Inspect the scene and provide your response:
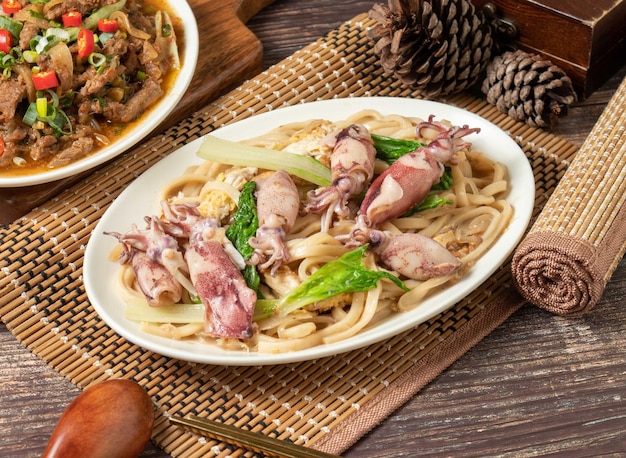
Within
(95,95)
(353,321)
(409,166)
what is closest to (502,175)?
(409,166)

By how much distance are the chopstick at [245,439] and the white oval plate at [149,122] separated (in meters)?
1.64

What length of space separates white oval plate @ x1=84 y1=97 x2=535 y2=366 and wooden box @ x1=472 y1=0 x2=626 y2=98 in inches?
30.2

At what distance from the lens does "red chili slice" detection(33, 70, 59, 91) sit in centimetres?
479

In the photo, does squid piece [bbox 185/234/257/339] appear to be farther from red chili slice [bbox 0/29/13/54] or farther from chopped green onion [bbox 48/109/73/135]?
red chili slice [bbox 0/29/13/54]

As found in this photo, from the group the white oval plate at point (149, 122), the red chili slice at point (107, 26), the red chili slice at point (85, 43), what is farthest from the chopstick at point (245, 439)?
the red chili slice at point (107, 26)

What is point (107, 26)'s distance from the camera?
5094 millimetres

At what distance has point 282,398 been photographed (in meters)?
3.82

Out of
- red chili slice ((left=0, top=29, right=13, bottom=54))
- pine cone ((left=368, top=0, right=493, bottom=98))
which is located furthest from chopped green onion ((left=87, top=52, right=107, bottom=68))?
pine cone ((left=368, top=0, right=493, bottom=98))

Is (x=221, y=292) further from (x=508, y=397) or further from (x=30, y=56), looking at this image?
(x=30, y=56)

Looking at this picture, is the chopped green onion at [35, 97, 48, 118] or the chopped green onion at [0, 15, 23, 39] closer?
the chopped green onion at [35, 97, 48, 118]

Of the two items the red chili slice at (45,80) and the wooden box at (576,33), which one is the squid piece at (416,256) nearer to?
the wooden box at (576,33)

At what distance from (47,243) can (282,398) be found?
5.08 feet

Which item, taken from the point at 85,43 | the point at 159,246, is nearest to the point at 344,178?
the point at 159,246

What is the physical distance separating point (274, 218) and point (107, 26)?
194 cm
